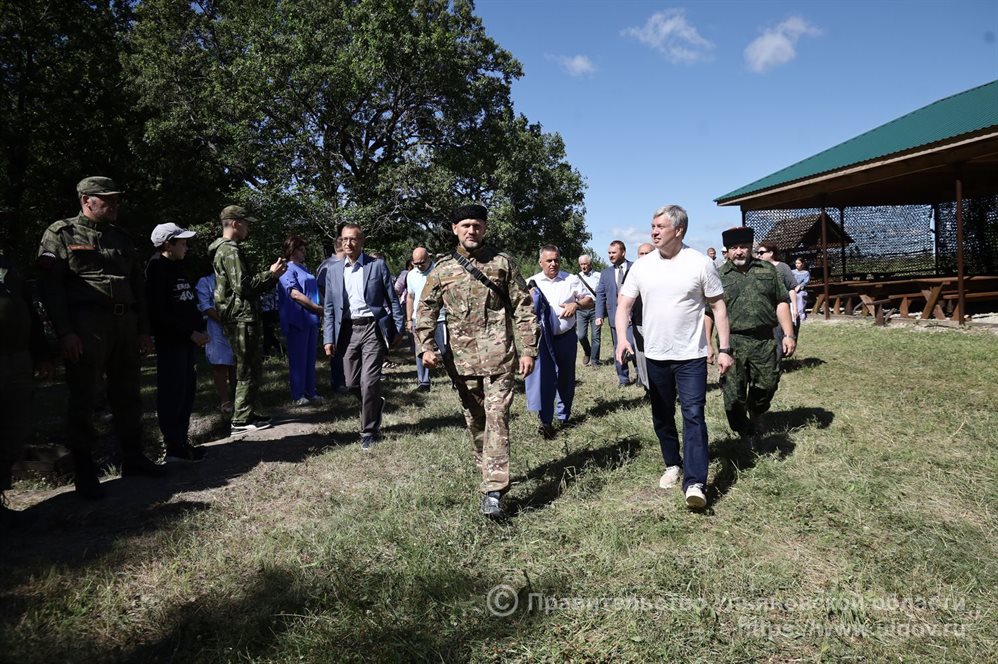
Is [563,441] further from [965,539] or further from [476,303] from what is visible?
[965,539]

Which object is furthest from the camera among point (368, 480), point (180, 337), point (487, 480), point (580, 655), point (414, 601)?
point (180, 337)

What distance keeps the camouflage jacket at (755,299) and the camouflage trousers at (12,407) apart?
4.98 meters

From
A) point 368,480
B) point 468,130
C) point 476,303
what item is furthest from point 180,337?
point 468,130

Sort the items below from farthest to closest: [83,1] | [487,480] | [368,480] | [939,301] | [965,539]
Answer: [83,1] → [939,301] → [368,480] → [487,480] → [965,539]

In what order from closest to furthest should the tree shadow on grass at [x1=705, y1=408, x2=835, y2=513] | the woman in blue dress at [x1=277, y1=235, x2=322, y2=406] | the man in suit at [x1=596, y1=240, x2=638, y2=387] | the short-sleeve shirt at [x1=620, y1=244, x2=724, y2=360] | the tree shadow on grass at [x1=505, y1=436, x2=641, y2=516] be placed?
the short-sleeve shirt at [x1=620, y1=244, x2=724, y2=360] → the tree shadow on grass at [x1=505, y1=436, x2=641, y2=516] → the tree shadow on grass at [x1=705, y1=408, x2=835, y2=513] → the woman in blue dress at [x1=277, y1=235, x2=322, y2=406] → the man in suit at [x1=596, y1=240, x2=638, y2=387]

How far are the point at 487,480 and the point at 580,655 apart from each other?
4.84 ft

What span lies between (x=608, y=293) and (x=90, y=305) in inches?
234

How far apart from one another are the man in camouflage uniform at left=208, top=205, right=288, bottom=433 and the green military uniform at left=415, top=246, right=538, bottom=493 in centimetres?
205

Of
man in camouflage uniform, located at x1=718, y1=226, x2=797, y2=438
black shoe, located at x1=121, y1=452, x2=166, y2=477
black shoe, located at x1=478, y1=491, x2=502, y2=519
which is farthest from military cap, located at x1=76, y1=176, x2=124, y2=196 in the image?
man in camouflage uniform, located at x1=718, y1=226, x2=797, y2=438

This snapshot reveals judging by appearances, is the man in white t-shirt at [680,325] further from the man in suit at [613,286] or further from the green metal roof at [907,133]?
the green metal roof at [907,133]

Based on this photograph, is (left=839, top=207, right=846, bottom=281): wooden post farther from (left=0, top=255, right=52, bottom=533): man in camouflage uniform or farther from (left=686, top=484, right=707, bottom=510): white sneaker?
(left=0, top=255, right=52, bottom=533): man in camouflage uniform

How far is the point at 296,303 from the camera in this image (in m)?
7.41

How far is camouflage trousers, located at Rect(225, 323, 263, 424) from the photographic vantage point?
18.9ft

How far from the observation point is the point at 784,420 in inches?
230
